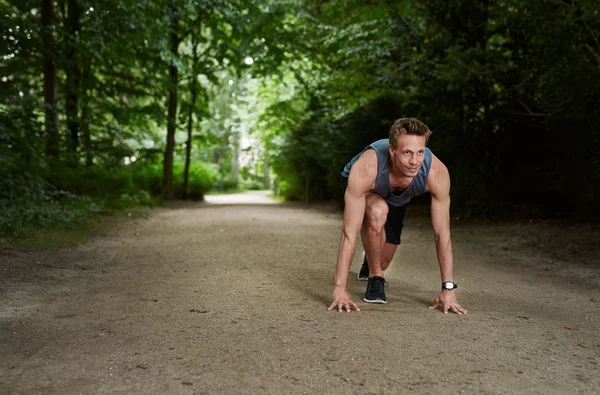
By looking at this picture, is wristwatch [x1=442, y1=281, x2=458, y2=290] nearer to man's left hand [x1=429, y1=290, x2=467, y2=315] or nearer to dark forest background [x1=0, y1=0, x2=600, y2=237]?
man's left hand [x1=429, y1=290, x2=467, y2=315]

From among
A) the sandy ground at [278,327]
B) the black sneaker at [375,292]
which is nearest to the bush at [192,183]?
the sandy ground at [278,327]

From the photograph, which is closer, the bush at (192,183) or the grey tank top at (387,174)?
the grey tank top at (387,174)

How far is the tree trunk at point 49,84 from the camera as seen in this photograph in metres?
11.8

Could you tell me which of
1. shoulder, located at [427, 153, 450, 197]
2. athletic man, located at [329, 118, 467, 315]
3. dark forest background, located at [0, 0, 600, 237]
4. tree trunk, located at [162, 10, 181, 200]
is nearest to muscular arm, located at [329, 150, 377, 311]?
athletic man, located at [329, 118, 467, 315]

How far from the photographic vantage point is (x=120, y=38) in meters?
11.1

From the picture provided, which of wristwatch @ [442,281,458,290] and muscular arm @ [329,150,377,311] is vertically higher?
muscular arm @ [329,150,377,311]

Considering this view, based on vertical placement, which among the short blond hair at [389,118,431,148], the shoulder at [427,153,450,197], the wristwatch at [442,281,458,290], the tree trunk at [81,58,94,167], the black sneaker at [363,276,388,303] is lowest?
the black sneaker at [363,276,388,303]

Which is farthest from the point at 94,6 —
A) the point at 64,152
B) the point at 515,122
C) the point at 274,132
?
the point at 274,132

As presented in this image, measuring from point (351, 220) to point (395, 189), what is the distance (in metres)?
0.52

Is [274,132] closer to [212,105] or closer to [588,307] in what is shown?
[212,105]

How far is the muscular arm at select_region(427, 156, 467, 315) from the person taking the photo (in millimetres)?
4094

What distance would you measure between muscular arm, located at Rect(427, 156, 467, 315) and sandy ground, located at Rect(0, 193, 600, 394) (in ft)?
0.54

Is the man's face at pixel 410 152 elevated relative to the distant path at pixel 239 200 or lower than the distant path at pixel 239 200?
elevated

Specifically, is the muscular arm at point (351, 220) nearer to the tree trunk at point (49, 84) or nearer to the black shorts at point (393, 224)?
the black shorts at point (393, 224)
